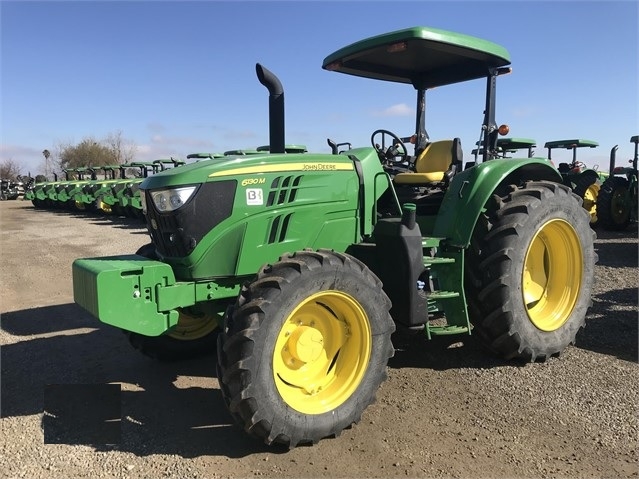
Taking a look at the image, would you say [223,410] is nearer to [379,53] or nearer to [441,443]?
[441,443]

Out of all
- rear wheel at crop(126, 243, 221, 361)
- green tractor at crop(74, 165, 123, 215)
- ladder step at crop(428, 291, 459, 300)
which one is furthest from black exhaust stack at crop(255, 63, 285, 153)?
green tractor at crop(74, 165, 123, 215)

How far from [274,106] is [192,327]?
1.87 metres

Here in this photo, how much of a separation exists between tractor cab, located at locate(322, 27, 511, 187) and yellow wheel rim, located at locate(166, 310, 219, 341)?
199cm

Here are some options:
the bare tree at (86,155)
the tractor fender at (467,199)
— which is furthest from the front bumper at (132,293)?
the bare tree at (86,155)

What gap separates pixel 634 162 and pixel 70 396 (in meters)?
11.7

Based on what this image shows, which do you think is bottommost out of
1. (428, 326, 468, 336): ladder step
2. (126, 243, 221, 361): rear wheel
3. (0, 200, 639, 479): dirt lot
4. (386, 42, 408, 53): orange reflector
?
(0, 200, 639, 479): dirt lot

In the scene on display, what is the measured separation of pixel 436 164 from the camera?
15.8 feet

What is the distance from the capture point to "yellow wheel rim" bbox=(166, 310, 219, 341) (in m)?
4.15

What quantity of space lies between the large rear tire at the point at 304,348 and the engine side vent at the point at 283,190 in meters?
0.52

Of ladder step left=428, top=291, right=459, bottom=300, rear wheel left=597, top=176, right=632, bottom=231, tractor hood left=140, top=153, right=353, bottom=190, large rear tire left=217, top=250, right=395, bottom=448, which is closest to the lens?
large rear tire left=217, top=250, right=395, bottom=448

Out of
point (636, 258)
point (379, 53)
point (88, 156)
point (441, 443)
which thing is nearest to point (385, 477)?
point (441, 443)

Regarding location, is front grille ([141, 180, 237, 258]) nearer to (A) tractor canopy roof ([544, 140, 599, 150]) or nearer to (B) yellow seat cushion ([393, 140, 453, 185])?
(B) yellow seat cushion ([393, 140, 453, 185])

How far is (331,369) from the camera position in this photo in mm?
3303

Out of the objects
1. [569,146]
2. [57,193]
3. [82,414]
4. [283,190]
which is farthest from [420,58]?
[57,193]
